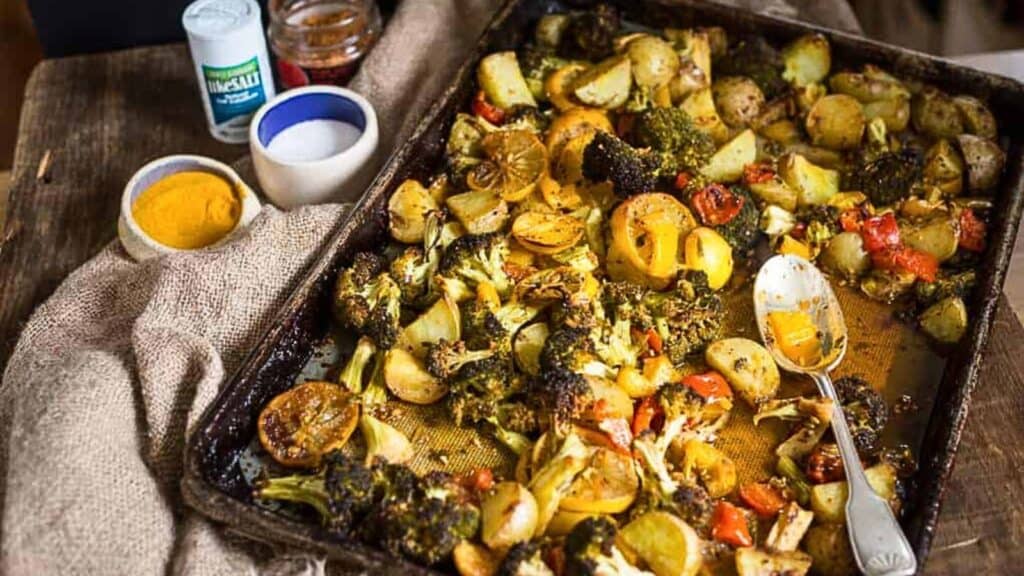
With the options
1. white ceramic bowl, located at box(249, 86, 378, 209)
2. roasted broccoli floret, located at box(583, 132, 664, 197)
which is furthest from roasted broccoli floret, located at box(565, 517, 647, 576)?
white ceramic bowl, located at box(249, 86, 378, 209)

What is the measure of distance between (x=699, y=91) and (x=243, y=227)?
3.25 feet

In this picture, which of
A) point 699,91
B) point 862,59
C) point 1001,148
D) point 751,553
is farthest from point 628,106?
point 751,553

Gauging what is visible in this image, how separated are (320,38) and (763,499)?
1468 millimetres

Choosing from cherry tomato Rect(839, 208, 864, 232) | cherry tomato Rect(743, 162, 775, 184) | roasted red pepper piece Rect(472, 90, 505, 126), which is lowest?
cherry tomato Rect(839, 208, 864, 232)

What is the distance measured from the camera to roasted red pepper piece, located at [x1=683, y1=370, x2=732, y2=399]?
2016 mm

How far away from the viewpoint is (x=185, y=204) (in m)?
2.39

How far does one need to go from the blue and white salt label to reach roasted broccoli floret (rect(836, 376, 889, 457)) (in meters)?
1.41

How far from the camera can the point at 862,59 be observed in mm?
2631

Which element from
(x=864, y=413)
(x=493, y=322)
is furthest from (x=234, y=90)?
(x=864, y=413)

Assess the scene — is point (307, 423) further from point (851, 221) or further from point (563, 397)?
point (851, 221)

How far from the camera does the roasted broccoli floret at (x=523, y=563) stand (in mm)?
1707

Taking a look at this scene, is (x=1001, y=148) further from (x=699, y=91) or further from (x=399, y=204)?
(x=399, y=204)

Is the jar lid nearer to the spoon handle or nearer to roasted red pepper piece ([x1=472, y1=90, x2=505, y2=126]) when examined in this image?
roasted red pepper piece ([x1=472, y1=90, x2=505, y2=126])

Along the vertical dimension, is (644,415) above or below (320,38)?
below
